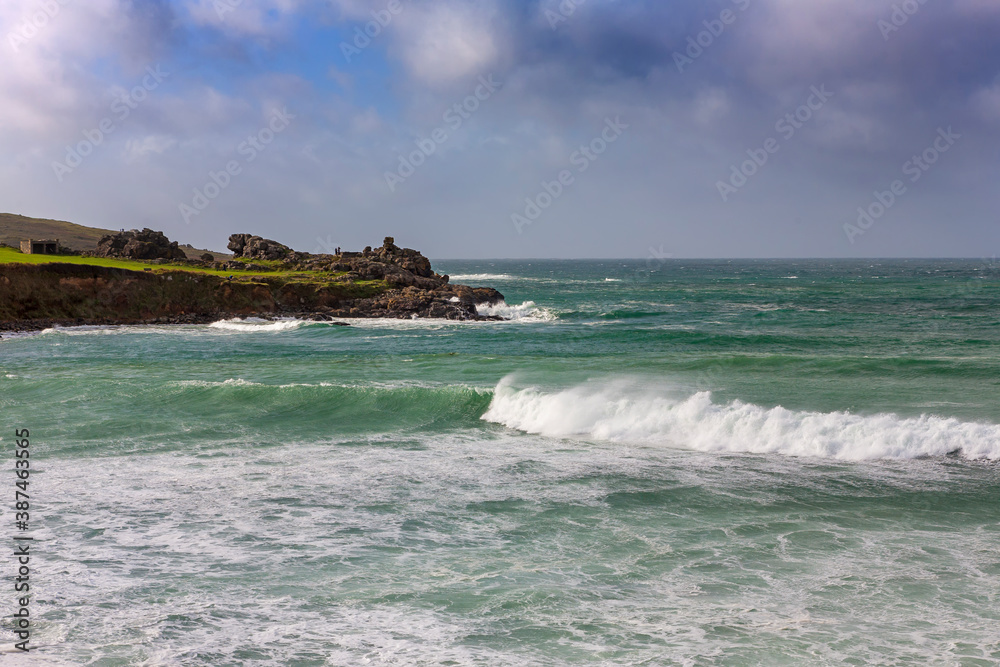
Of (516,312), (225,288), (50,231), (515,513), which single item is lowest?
(515,513)

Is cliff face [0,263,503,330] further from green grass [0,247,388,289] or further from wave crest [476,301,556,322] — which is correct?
wave crest [476,301,556,322]

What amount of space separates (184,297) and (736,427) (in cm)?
4103

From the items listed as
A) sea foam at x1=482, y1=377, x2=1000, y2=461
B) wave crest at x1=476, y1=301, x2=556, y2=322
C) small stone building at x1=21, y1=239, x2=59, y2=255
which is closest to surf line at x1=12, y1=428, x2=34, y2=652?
sea foam at x1=482, y1=377, x2=1000, y2=461

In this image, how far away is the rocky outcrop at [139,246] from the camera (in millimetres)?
59125

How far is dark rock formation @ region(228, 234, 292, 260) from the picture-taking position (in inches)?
2628

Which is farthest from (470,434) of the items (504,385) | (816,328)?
(816,328)

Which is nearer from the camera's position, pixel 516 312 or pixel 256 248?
pixel 516 312

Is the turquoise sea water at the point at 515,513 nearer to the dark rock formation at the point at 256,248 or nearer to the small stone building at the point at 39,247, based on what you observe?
the small stone building at the point at 39,247

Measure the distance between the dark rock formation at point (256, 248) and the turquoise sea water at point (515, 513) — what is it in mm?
39643

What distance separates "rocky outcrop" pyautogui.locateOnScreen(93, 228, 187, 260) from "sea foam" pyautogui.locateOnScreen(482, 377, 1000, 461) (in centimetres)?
4757

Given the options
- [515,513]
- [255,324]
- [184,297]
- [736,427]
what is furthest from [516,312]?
[515,513]

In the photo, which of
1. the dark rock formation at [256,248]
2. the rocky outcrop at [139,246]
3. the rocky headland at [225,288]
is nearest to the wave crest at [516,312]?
the rocky headland at [225,288]

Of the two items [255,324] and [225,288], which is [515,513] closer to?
[255,324]

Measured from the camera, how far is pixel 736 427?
17.7 metres
